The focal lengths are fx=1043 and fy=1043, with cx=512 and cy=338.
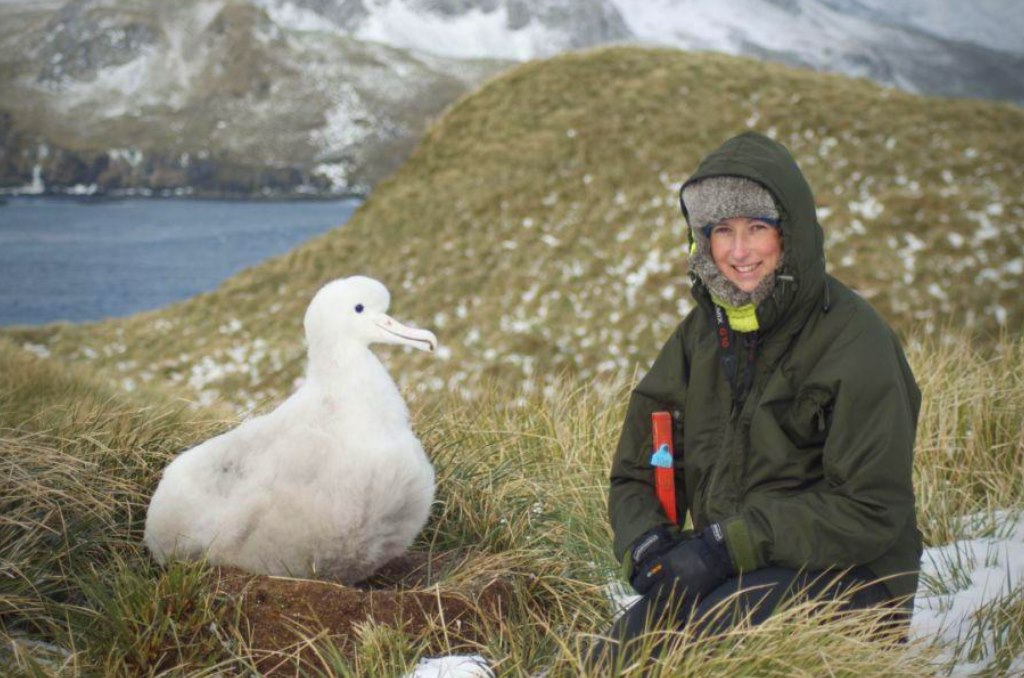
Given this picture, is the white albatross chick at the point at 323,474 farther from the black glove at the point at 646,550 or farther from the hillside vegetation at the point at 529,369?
the black glove at the point at 646,550

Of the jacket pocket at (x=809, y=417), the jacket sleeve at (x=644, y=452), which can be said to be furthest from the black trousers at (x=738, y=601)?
the jacket pocket at (x=809, y=417)

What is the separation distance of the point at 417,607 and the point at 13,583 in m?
1.07

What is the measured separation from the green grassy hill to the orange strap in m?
5.63

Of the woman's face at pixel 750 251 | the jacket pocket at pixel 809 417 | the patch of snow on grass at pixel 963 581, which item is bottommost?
the patch of snow on grass at pixel 963 581

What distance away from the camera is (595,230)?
10.5 metres

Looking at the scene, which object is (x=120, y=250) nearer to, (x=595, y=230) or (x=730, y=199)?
(x=595, y=230)

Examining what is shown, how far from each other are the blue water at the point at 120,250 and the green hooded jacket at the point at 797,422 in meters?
7.41

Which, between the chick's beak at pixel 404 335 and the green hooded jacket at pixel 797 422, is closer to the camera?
the green hooded jacket at pixel 797 422

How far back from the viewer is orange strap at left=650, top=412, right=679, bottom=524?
2.68m

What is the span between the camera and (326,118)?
12828 millimetres

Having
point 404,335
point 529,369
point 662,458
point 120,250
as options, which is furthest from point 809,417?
point 120,250

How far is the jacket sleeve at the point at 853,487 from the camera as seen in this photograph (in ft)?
7.57

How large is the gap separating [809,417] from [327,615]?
1.26 meters

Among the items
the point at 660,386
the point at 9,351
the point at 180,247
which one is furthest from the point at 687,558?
the point at 180,247
